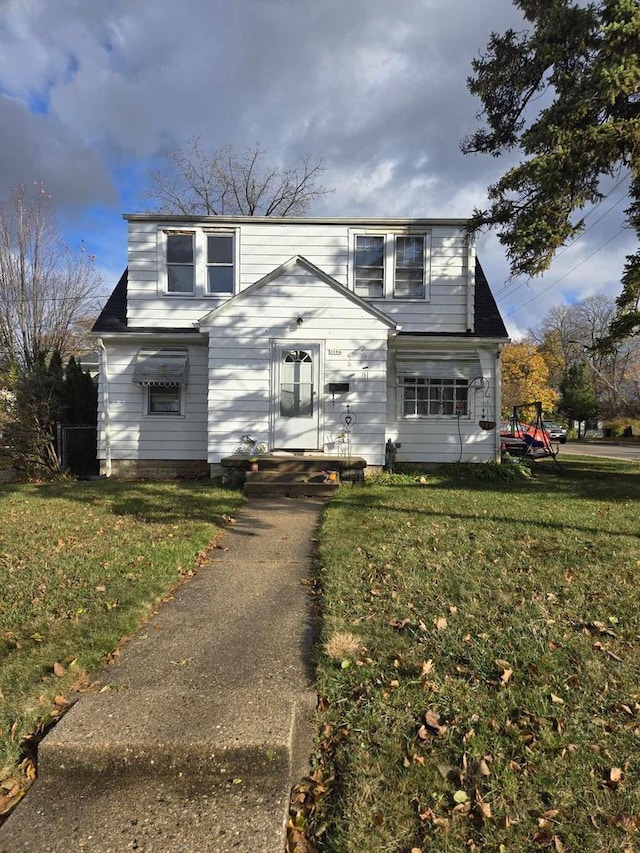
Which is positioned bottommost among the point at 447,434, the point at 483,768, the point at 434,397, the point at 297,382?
the point at 483,768

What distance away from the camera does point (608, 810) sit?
7.21 feet

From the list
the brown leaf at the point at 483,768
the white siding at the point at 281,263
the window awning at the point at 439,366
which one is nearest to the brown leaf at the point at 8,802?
the brown leaf at the point at 483,768

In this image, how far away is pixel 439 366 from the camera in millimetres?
12133

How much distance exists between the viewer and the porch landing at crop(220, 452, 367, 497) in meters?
9.84

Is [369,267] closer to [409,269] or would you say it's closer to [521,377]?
[409,269]

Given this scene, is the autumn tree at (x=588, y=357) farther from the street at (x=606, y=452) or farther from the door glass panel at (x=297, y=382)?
the door glass panel at (x=297, y=382)

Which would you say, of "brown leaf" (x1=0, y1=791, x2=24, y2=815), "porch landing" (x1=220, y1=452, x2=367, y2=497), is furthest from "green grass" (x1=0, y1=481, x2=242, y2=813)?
"porch landing" (x1=220, y1=452, x2=367, y2=497)

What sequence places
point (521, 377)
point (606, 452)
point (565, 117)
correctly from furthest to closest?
point (521, 377), point (606, 452), point (565, 117)

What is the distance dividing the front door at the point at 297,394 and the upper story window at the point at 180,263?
3.17 meters

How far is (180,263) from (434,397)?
677cm

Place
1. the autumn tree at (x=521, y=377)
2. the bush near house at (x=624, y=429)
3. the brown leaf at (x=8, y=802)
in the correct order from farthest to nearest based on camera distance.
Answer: the autumn tree at (x=521, y=377) < the bush near house at (x=624, y=429) < the brown leaf at (x=8, y=802)

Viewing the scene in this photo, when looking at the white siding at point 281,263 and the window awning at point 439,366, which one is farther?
the white siding at point 281,263

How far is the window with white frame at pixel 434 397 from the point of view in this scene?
12367 millimetres

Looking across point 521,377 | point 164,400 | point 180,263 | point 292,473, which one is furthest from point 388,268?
point 521,377
